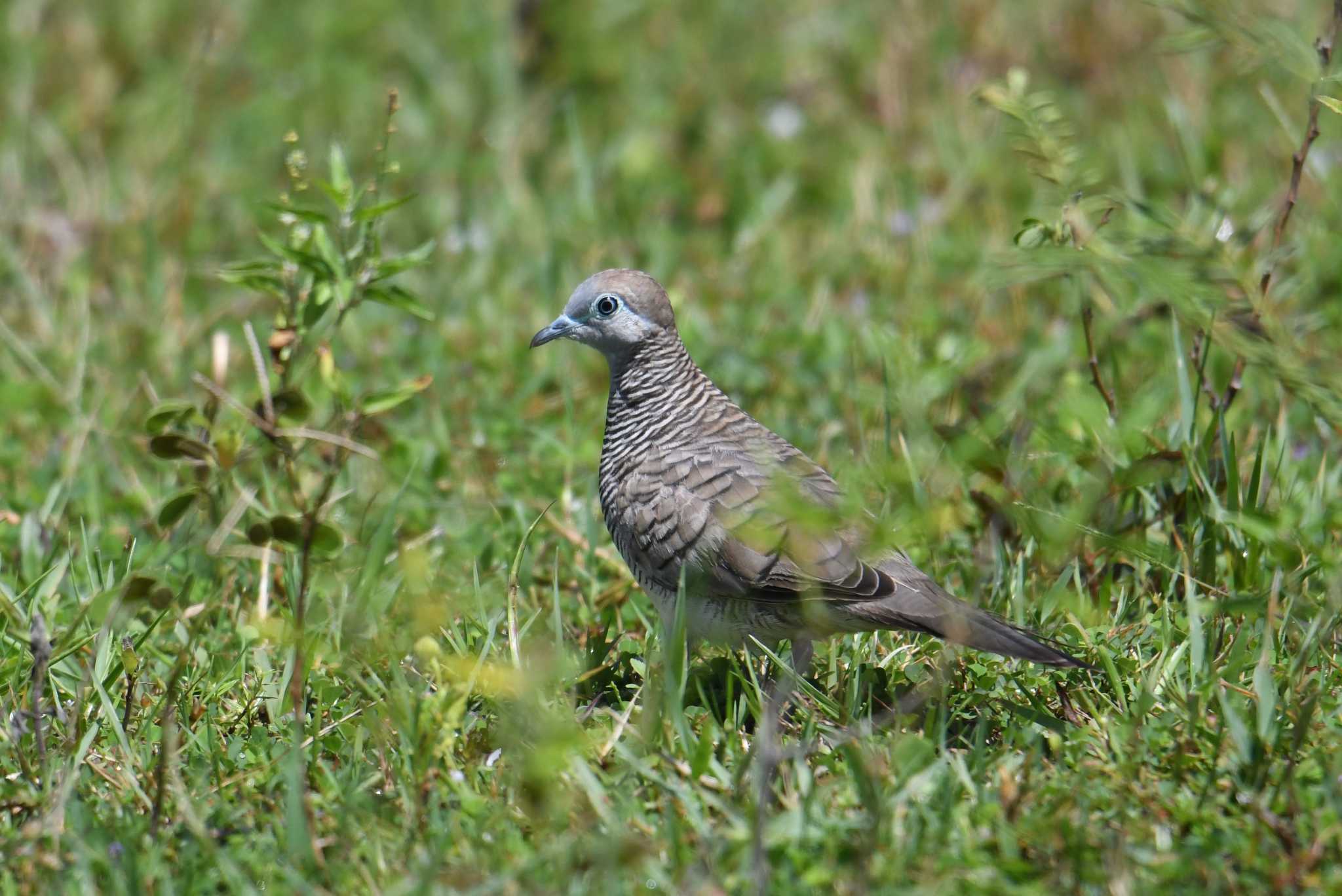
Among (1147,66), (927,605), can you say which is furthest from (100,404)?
(1147,66)

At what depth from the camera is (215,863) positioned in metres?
3.08

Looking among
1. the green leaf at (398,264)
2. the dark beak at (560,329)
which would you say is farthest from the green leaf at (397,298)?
the dark beak at (560,329)

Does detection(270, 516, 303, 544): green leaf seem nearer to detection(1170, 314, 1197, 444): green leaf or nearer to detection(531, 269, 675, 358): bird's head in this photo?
detection(531, 269, 675, 358): bird's head

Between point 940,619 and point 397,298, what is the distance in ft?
5.28

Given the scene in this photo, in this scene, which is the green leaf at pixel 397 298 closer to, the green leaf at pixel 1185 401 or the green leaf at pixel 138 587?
the green leaf at pixel 138 587

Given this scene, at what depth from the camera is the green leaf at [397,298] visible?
3639 millimetres

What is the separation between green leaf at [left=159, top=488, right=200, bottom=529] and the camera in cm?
331

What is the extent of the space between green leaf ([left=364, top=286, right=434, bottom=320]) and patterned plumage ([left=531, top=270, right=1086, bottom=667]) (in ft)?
2.70

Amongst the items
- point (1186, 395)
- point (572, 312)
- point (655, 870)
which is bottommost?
point (655, 870)

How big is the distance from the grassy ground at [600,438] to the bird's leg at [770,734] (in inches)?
1.6

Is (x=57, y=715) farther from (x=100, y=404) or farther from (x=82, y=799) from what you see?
(x=100, y=404)

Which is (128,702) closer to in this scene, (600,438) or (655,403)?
(655,403)

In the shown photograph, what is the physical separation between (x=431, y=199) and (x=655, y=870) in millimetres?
5218

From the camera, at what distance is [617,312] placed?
178 inches
